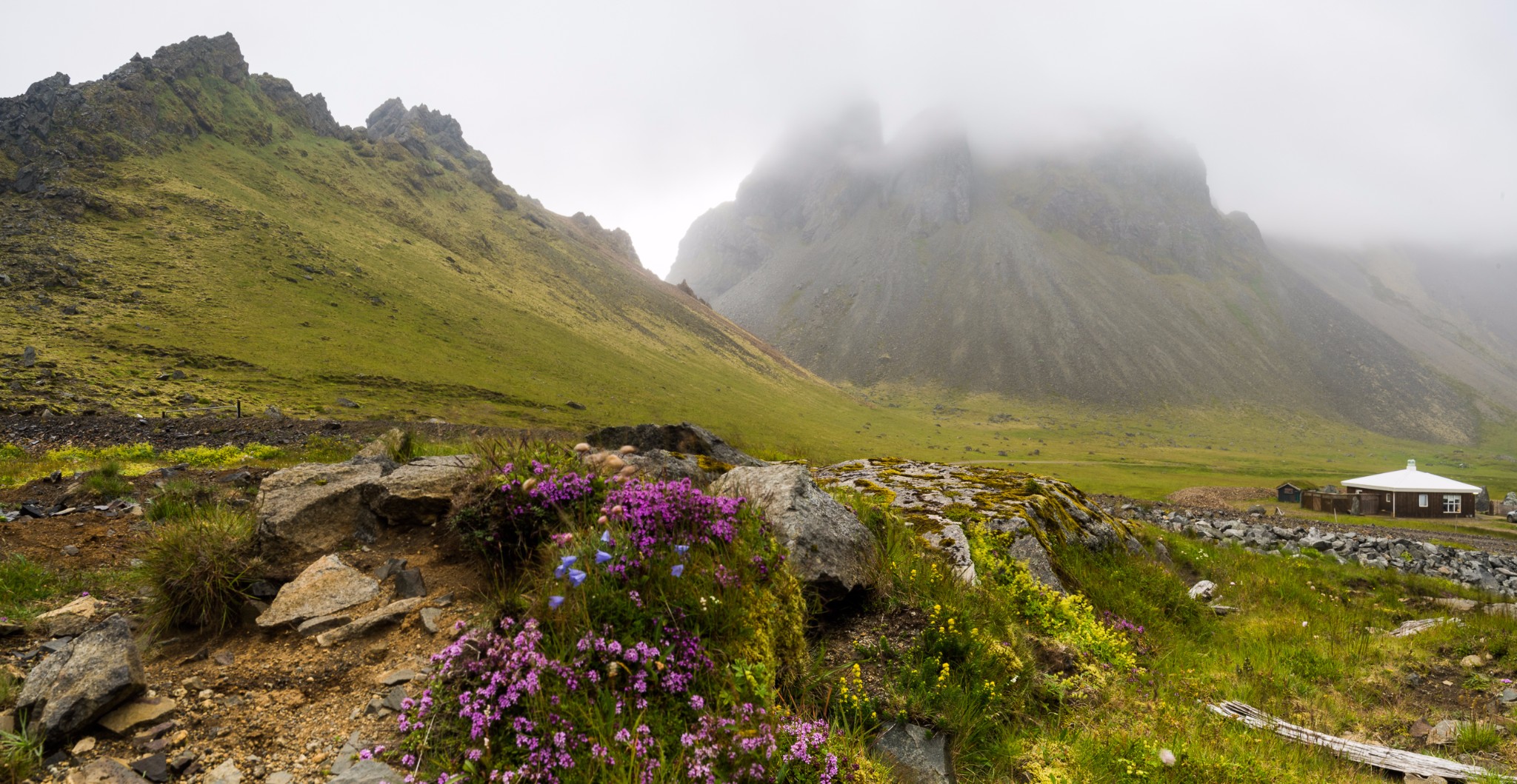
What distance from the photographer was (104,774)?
9.21 feet

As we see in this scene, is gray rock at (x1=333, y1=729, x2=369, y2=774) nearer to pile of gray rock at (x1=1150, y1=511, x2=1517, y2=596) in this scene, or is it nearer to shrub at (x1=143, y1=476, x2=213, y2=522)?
shrub at (x1=143, y1=476, x2=213, y2=522)

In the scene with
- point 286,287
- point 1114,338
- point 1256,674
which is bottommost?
point 1256,674

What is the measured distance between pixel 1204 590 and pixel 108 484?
68.0 ft

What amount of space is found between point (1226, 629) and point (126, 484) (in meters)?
19.3

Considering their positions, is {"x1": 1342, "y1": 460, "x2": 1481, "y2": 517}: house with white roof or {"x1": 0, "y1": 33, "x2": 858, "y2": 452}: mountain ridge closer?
{"x1": 1342, "y1": 460, "x2": 1481, "y2": 517}: house with white roof

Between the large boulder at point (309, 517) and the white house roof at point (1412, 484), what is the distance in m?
62.6

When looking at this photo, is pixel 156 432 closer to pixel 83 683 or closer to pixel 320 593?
pixel 320 593

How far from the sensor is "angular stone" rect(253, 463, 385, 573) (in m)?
5.36

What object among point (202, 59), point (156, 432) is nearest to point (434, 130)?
point (202, 59)

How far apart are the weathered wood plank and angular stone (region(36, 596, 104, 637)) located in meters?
9.66

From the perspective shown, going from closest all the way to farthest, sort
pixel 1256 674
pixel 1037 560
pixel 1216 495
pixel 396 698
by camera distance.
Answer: pixel 396 698 → pixel 1256 674 → pixel 1037 560 → pixel 1216 495

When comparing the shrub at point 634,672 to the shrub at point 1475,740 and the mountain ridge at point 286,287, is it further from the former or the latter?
the mountain ridge at point 286,287

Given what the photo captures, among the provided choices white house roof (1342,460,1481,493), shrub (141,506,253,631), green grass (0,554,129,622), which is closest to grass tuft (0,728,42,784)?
shrub (141,506,253,631)

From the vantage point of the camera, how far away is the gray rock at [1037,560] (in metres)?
8.00
